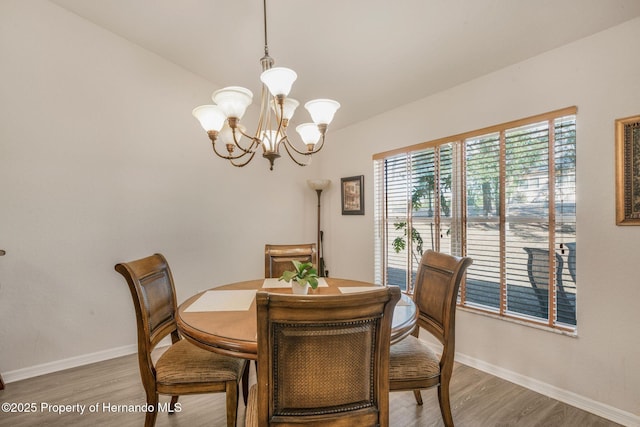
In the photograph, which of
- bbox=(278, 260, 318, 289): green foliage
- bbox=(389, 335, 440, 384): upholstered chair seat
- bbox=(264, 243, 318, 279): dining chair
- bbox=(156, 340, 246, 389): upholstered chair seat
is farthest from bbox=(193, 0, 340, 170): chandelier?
bbox=(389, 335, 440, 384): upholstered chair seat

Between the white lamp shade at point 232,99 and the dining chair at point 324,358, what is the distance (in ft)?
3.63

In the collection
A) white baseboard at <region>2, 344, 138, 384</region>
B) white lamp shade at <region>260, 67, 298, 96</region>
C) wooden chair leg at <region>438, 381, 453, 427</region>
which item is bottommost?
white baseboard at <region>2, 344, 138, 384</region>

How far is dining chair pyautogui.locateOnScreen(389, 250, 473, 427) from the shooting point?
1.51 m

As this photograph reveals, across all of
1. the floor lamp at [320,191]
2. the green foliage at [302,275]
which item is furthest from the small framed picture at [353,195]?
the green foliage at [302,275]

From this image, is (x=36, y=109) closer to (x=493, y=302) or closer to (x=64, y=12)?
(x=64, y=12)

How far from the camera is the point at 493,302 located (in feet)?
7.91

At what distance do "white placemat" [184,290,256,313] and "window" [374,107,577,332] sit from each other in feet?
5.81

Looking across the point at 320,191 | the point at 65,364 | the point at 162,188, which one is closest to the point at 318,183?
the point at 320,191

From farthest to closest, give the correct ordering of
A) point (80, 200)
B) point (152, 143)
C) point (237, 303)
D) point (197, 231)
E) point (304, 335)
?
1. point (197, 231)
2. point (152, 143)
3. point (80, 200)
4. point (237, 303)
5. point (304, 335)

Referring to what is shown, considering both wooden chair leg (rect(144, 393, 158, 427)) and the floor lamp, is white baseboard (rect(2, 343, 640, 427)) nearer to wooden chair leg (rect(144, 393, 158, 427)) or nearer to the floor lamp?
wooden chair leg (rect(144, 393, 158, 427))

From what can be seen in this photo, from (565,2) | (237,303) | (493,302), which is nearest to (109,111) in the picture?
(237,303)

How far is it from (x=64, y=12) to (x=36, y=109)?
86 centimetres

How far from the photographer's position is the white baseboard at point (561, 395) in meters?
1.78

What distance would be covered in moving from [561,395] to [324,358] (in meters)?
2.01
